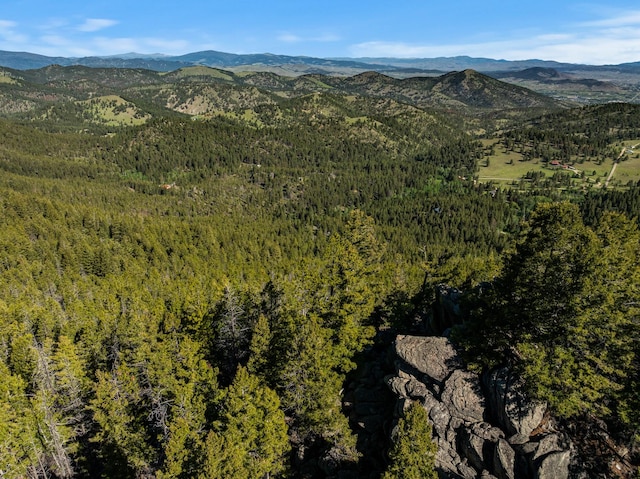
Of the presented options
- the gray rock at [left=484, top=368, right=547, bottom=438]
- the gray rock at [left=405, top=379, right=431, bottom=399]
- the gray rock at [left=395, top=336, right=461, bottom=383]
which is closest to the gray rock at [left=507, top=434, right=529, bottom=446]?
the gray rock at [left=484, top=368, right=547, bottom=438]

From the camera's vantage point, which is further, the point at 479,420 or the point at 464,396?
the point at 464,396

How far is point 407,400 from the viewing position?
36.0 m

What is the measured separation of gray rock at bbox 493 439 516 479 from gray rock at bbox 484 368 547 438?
1469mm

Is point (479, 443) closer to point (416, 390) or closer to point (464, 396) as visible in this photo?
point (464, 396)

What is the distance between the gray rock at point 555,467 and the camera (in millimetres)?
27562

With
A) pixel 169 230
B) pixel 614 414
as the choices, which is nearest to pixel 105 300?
pixel 169 230

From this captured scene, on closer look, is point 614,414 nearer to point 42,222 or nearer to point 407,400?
point 407,400

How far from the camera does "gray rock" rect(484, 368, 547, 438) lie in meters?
30.5

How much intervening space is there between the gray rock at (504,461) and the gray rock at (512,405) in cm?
147

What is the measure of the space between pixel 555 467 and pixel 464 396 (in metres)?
8.42

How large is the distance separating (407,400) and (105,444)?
32593mm

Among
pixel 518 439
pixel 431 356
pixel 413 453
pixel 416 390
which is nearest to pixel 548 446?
pixel 518 439

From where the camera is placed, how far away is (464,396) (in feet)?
114

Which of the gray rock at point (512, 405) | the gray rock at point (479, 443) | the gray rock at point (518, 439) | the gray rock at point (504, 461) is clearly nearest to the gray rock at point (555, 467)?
the gray rock at point (504, 461)
